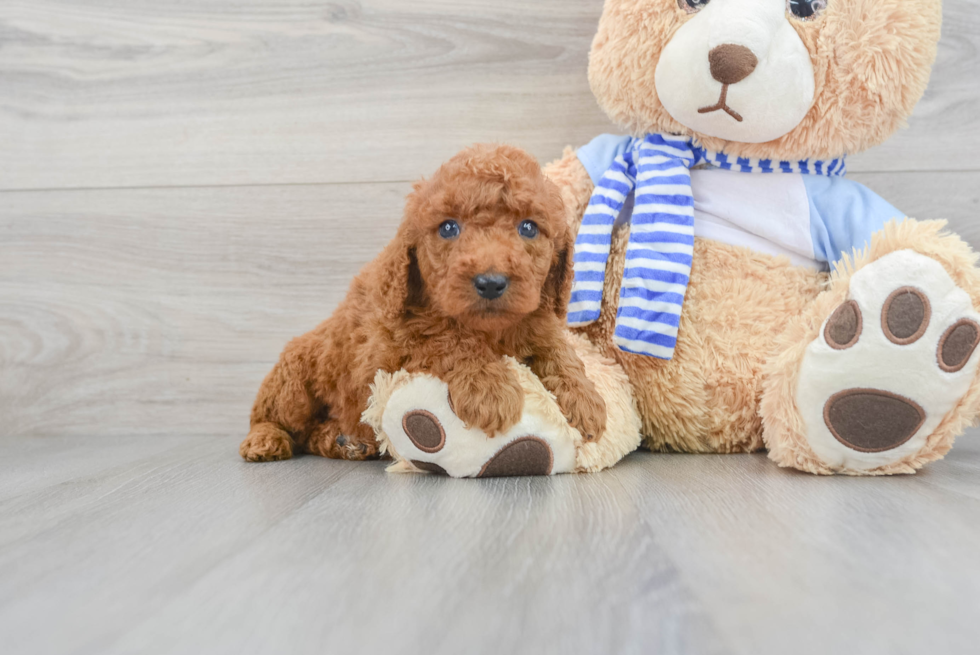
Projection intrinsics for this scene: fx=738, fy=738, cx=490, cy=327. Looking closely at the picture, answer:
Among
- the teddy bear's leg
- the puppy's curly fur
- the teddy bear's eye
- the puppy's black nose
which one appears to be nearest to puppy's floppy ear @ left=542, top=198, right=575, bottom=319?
the puppy's curly fur

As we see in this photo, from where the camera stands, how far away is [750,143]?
881 millimetres

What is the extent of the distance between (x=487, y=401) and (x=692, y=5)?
20.9 inches

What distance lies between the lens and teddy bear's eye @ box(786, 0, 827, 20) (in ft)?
2.75

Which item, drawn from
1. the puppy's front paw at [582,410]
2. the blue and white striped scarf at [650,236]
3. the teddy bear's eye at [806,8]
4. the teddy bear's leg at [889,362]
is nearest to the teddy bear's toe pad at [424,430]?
the puppy's front paw at [582,410]

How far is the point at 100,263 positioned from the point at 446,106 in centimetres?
63

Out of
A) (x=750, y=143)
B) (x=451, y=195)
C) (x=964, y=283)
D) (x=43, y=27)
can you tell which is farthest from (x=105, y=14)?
(x=964, y=283)

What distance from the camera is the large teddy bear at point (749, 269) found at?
2.31ft

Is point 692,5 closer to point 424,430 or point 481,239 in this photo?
point 481,239

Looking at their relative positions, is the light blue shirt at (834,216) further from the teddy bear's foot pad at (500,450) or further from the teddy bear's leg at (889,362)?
the teddy bear's foot pad at (500,450)

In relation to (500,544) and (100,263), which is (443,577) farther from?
(100,263)

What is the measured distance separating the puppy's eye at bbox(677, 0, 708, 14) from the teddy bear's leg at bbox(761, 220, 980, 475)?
0.33 meters

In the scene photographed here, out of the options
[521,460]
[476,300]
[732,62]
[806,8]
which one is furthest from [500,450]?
[806,8]

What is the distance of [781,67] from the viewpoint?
0.81 meters

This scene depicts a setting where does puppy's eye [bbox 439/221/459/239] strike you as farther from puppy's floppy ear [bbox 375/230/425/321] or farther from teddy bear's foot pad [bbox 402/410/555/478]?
teddy bear's foot pad [bbox 402/410/555/478]
